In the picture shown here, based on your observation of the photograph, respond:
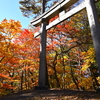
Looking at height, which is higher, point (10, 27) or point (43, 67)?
point (10, 27)

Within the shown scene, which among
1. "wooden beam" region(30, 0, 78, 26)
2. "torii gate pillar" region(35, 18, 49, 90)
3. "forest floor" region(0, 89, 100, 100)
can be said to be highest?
"wooden beam" region(30, 0, 78, 26)

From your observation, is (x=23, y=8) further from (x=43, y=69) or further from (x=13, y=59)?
(x=43, y=69)

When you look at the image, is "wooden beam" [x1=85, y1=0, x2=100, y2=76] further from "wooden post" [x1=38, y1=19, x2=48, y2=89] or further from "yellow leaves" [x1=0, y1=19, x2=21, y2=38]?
"yellow leaves" [x1=0, y1=19, x2=21, y2=38]

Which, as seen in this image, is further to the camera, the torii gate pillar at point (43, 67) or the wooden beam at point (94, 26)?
the torii gate pillar at point (43, 67)

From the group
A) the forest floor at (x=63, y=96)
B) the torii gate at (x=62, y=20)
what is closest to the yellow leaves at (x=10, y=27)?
the torii gate at (x=62, y=20)

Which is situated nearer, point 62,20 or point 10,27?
point 62,20

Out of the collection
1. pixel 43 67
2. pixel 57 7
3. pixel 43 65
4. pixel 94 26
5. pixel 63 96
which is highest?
pixel 57 7

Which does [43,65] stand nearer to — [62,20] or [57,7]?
[62,20]

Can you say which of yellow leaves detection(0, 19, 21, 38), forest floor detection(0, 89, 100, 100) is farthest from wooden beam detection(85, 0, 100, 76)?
yellow leaves detection(0, 19, 21, 38)

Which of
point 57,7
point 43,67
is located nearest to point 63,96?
point 43,67

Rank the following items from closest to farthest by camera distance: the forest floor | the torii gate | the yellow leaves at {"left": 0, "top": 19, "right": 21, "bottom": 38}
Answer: the forest floor → the torii gate → the yellow leaves at {"left": 0, "top": 19, "right": 21, "bottom": 38}

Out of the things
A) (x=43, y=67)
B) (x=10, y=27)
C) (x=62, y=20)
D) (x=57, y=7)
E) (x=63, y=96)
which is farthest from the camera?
(x=10, y=27)

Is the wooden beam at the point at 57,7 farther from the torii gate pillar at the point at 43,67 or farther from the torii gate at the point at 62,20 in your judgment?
the torii gate pillar at the point at 43,67

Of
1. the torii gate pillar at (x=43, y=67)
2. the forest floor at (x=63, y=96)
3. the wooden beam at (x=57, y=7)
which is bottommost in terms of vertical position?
the forest floor at (x=63, y=96)
